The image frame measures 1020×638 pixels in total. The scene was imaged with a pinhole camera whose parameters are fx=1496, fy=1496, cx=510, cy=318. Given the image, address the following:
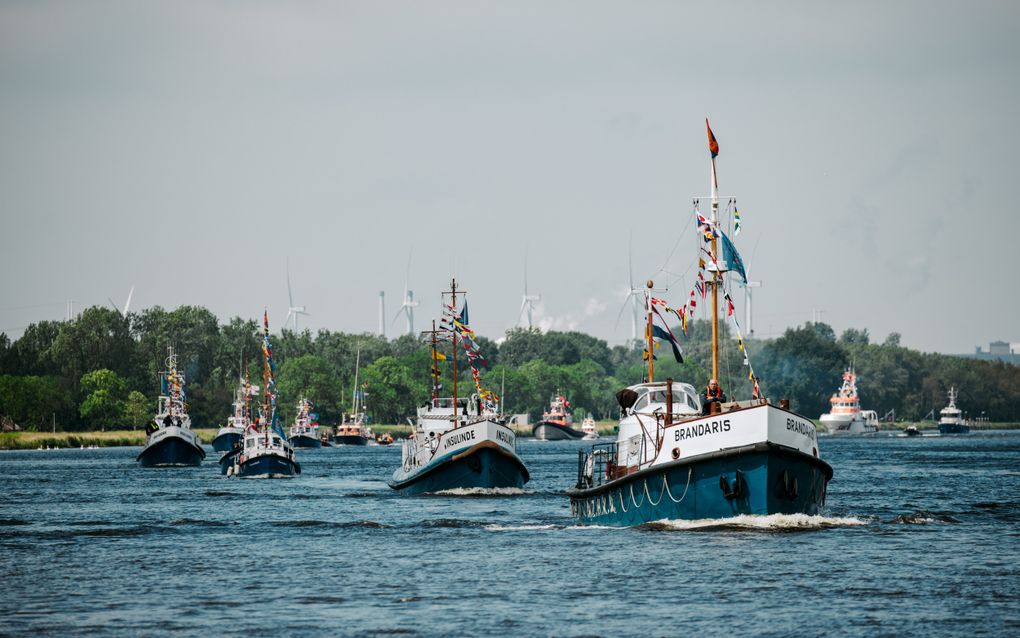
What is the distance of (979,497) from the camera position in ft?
238

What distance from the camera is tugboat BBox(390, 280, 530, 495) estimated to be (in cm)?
7188

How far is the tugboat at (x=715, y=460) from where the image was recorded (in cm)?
4428

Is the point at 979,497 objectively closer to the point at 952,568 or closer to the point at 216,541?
the point at 952,568

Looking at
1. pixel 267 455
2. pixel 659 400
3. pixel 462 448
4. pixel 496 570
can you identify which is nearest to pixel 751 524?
pixel 496 570

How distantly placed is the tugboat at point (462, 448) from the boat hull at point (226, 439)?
84.2 metres

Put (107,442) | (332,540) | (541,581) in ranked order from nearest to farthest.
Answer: (541,581) → (332,540) → (107,442)

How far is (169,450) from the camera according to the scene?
419 ft

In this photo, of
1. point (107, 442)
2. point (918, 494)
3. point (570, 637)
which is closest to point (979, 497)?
point (918, 494)

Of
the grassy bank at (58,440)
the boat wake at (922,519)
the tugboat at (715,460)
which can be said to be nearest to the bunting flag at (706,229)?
the tugboat at (715,460)

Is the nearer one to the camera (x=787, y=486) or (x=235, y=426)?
(x=787, y=486)

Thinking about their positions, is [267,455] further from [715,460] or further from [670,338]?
[715,460]

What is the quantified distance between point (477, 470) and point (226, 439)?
10006 centimetres

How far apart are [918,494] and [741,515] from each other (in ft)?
109

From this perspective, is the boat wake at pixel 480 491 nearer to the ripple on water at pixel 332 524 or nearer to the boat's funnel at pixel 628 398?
the ripple on water at pixel 332 524
